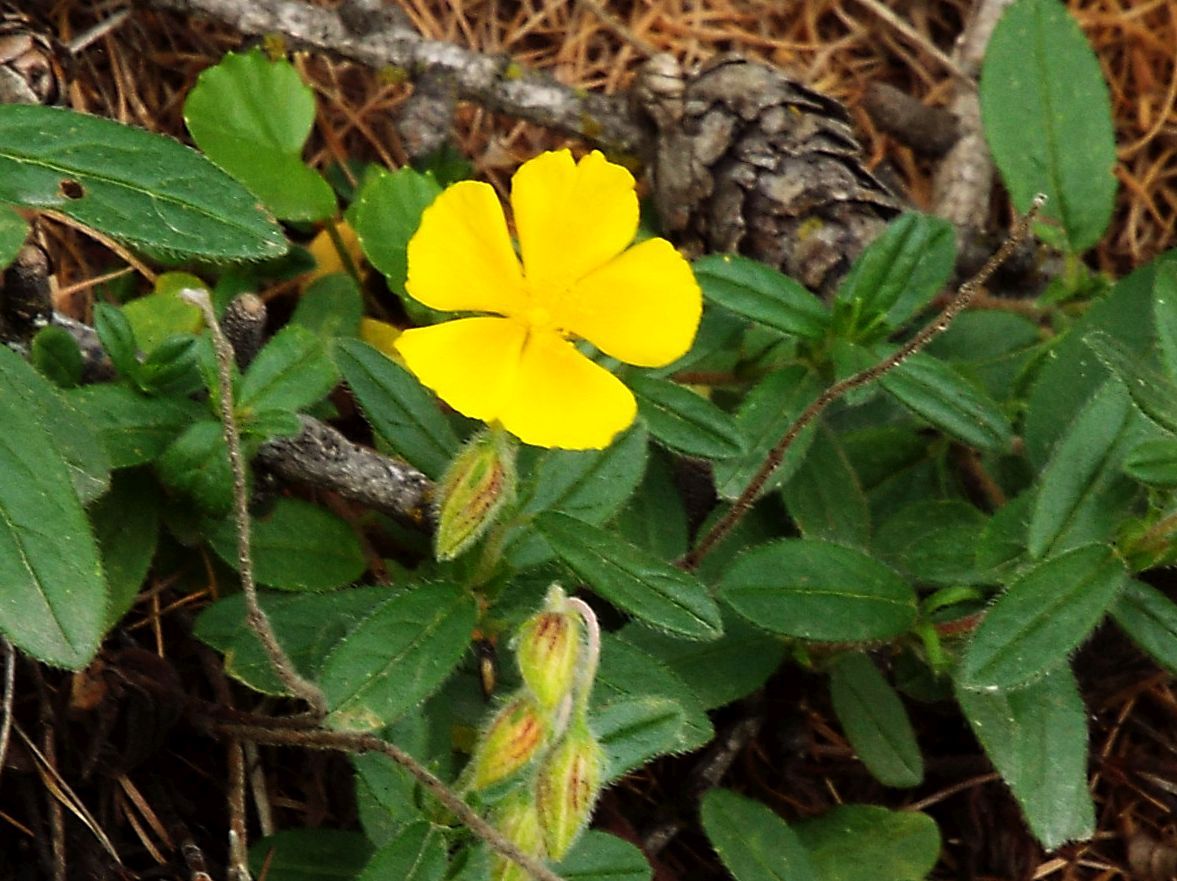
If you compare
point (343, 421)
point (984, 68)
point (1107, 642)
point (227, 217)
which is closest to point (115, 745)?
point (343, 421)

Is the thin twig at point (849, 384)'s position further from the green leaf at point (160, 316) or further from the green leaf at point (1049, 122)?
the green leaf at point (160, 316)

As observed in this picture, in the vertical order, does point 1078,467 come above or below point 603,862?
above

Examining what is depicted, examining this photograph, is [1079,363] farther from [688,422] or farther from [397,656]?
[397,656]

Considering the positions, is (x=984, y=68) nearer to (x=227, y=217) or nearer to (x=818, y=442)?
(x=818, y=442)

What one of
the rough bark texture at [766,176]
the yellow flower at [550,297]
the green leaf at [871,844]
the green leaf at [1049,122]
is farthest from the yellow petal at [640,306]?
the green leaf at [1049,122]

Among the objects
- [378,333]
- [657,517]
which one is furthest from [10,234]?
[657,517]

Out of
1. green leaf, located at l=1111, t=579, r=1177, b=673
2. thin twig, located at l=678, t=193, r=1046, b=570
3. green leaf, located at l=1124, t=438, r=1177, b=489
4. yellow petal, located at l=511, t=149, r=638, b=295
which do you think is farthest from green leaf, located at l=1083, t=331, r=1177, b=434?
yellow petal, located at l=511, t=149, r=638, b=295
